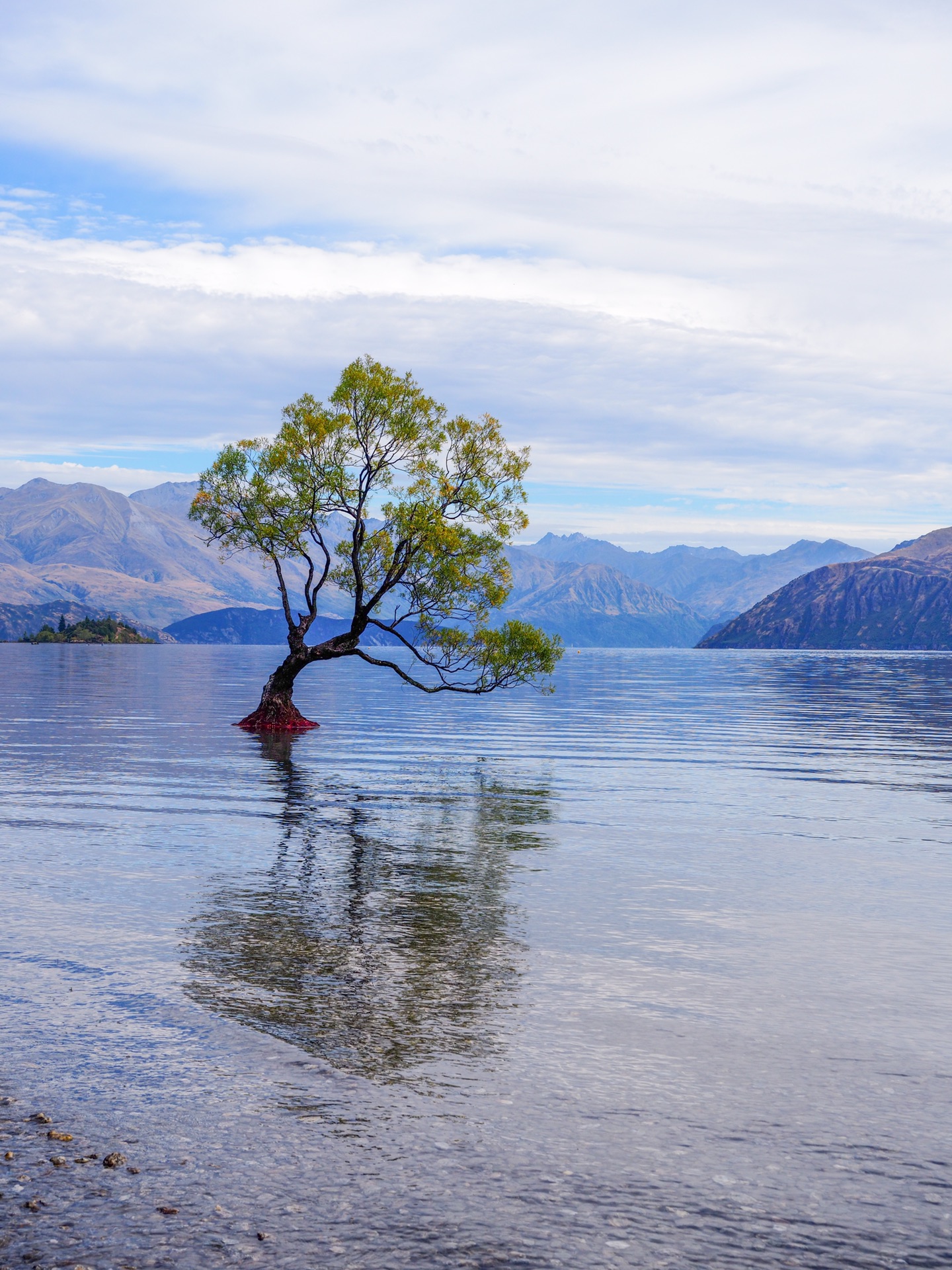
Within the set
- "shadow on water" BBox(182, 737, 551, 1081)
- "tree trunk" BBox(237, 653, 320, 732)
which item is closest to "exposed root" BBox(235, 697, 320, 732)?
"tree trunk" BBox(237, 653, 320, 732)

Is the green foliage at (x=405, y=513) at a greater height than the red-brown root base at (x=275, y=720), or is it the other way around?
the green foliage at (x=405, y=513)

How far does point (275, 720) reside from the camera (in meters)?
63.7

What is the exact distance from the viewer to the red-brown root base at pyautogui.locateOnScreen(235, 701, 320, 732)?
6325 cm

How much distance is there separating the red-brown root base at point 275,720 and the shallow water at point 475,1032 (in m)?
28.3

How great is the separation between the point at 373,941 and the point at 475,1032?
463 cm

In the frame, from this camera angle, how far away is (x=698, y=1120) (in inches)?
423

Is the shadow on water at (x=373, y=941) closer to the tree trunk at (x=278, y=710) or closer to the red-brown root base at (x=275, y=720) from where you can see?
the tree trunk at (x=278, y=710)

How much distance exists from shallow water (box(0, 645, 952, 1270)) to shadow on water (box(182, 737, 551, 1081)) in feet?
0.27

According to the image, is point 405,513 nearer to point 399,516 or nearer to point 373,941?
point 399,516

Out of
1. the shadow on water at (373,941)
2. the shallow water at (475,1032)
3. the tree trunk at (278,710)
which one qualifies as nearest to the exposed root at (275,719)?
the tree trunk at (278,710)

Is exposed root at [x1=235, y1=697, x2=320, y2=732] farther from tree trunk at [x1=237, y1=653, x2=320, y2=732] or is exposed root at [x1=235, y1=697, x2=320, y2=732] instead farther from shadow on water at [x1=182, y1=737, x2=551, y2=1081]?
shadow on water at [x1=182, y1=737, x2=551, y2=1081]

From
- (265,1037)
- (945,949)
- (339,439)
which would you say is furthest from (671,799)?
(339,439)

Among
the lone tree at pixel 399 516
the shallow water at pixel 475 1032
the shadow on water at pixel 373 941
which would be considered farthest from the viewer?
the lone tree at pixel 399 516

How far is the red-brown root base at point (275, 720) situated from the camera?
63250 millimetres
